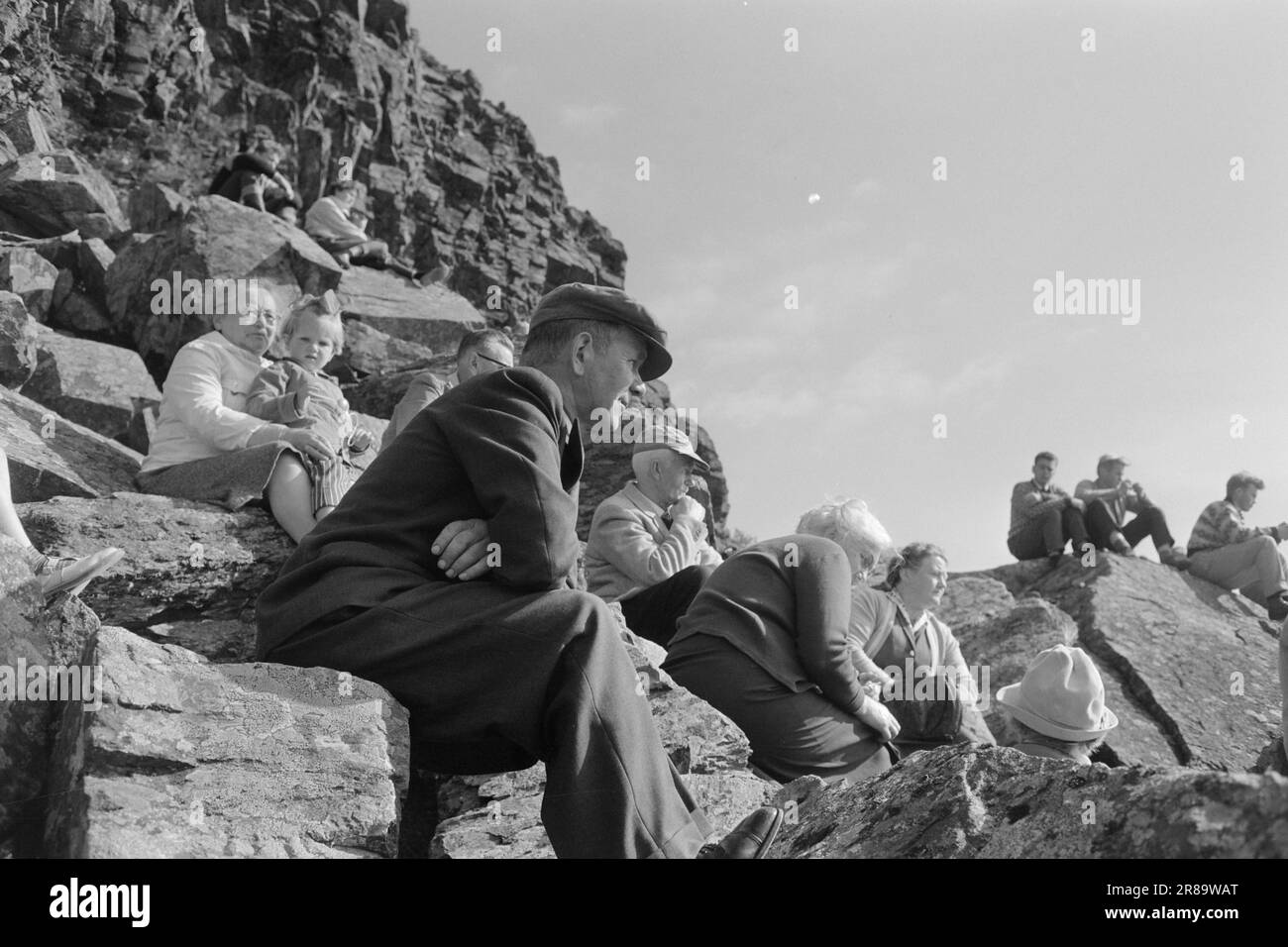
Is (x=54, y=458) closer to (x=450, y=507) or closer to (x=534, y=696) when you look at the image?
(x=450, y=507)

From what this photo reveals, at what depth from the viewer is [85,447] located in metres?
7.15

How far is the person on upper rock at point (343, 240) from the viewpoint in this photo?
17.8 m

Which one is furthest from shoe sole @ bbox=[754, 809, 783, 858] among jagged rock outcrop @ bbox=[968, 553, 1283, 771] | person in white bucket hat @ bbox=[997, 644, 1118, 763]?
jagged rock outcrop @ bbox=[968, 553, 1283, 771]

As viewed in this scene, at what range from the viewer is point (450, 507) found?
3934 millimetres

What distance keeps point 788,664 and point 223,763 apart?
2727 millimetres

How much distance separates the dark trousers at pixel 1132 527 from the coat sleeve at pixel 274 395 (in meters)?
9.78

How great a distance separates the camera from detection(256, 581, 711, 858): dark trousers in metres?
3.30

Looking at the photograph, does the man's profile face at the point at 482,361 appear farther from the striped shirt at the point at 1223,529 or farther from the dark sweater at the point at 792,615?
the striped shirt at the point at 1223,529

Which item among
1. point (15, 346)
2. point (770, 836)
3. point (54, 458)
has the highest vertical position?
point (15, 346)

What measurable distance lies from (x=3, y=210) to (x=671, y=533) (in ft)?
46.9

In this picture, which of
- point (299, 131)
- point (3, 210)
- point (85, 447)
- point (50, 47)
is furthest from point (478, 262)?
point (85, 447)

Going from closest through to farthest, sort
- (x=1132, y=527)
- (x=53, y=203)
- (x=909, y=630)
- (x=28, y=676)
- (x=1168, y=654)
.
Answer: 1. (x=28, y=676)
2. (x=909, y=630)
3. (x=1168, y=654)
4. (x=1132, y=527)
5. (x=53, y=203)

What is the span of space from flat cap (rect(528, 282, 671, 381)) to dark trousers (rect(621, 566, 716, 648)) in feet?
9.65

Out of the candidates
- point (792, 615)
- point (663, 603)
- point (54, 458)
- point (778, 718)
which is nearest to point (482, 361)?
point (663, 603)
